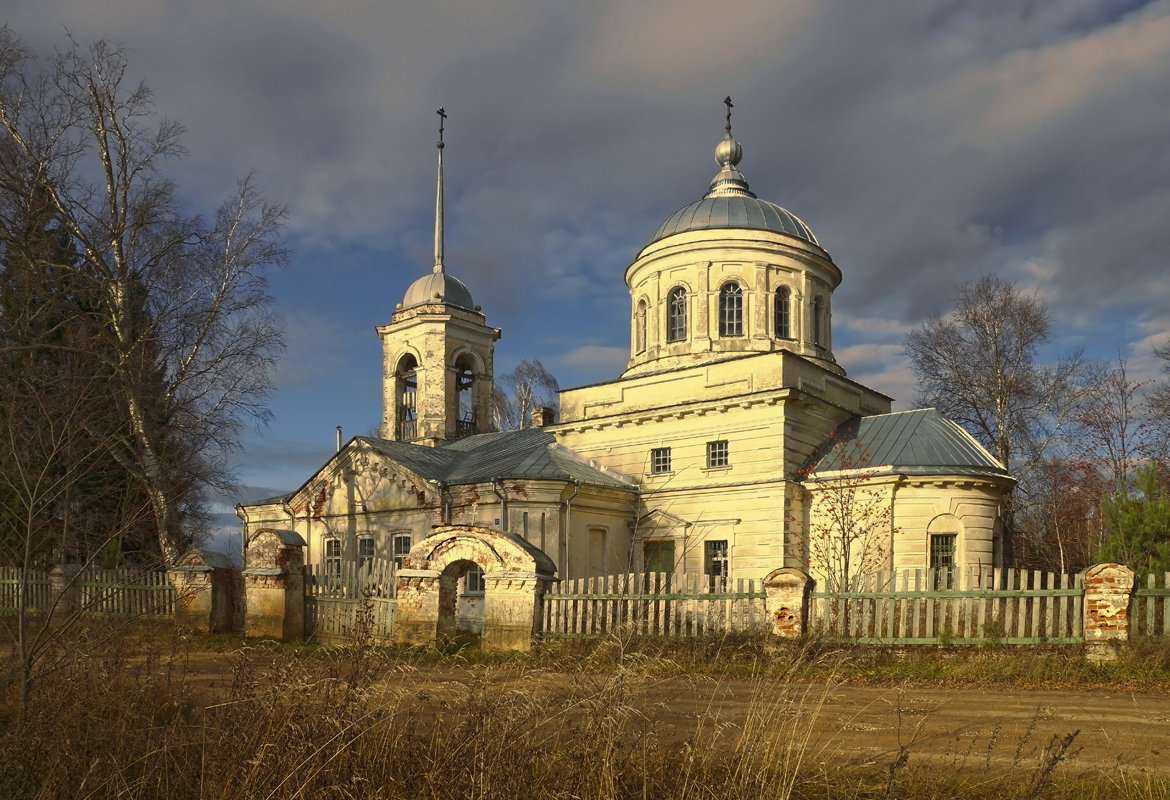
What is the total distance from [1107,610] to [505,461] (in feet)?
44.6

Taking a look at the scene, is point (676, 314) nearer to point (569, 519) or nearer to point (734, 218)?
point (734, 218)

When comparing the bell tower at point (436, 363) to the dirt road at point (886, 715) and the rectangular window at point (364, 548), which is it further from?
the dirt road at point (886, 715)

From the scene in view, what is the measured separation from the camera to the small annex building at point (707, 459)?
63.4ft

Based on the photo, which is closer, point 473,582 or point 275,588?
point 275,588

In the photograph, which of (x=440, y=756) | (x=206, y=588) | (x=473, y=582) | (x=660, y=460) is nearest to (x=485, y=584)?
(x=206, y=588)

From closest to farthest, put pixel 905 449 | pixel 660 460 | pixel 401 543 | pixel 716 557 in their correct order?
pixel 905 449 → pixel 716 557 → pixel 660 460 → pixel 401 543

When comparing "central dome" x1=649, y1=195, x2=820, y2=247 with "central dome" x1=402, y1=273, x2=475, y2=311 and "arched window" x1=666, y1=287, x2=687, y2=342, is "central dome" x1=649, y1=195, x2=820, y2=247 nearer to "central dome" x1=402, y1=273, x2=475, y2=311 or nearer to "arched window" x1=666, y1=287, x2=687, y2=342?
"arched window" x1=666, y1=287, x2=687, y2=342

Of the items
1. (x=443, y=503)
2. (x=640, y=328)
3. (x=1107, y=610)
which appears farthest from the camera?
(x=640, y=328)

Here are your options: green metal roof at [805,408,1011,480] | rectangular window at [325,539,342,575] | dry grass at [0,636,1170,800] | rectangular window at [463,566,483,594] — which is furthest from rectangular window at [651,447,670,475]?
dry grass at [0,636,1170,800]

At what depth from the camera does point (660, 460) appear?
72.2ft

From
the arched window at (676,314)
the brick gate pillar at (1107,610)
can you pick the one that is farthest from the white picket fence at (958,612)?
the arched window at (676,314)

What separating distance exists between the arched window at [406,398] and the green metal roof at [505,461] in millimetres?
4439

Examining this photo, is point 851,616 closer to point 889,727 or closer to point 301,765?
point 889,727

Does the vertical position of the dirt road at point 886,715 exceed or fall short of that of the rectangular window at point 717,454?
it falls short
